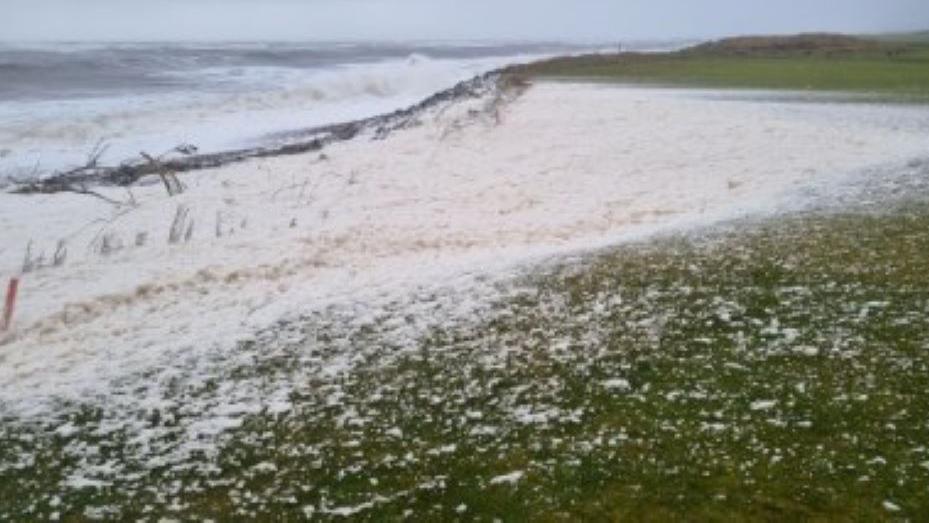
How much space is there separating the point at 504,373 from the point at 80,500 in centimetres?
588

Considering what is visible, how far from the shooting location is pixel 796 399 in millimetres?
11172

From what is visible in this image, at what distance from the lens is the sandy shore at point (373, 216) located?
16750mm

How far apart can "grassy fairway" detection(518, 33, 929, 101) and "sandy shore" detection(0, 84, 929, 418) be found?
1803cm

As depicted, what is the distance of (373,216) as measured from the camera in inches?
1041

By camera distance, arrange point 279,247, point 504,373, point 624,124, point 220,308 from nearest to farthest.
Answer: point 504,373 < point 220,308 < point 279,247 < point 624,124

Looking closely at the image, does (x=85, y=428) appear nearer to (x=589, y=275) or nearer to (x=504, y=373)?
(x=504, y=373)

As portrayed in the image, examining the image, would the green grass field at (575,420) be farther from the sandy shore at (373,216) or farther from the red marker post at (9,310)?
the red marker post at (9,310)

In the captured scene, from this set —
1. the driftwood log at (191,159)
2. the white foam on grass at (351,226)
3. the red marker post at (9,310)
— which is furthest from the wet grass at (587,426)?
the driftwood log at (191,159)

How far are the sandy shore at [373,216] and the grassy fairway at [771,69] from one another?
18031 millimetres

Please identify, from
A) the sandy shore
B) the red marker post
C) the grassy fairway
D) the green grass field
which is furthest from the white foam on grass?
the grassy fairway

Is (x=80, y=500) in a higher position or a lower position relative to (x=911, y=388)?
lower

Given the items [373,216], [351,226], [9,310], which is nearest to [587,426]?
[9,310]

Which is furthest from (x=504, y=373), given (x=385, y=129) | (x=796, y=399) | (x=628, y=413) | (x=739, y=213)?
(x=385, y=129)

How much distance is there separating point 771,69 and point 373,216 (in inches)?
2529
